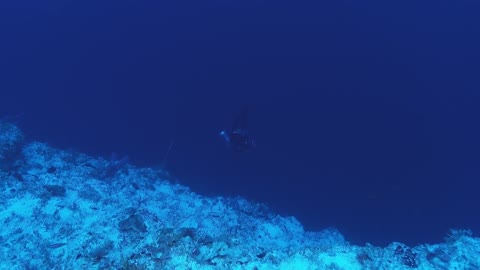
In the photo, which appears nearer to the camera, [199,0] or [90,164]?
[90,164]

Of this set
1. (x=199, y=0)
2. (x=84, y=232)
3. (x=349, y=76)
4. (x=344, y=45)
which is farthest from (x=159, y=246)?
(x=199, y=0)

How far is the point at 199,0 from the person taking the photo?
2364 centimetres

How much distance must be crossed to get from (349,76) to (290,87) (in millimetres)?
4010

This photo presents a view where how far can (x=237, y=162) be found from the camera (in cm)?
1675

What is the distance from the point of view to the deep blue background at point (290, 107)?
53.3 ft

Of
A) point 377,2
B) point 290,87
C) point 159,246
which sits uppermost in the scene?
point 377,2

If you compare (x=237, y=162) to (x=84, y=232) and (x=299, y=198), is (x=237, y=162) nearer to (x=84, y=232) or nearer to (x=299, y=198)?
(x=299, y=198)

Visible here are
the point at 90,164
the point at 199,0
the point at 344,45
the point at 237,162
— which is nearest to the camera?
the point at 90,164

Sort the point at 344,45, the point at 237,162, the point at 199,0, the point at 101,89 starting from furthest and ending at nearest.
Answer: the point at 199,0 < the point at 344,45 < the point at 101,89 < the point at 237,162

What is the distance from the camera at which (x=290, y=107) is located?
59.8 ft

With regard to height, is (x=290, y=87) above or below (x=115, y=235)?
above

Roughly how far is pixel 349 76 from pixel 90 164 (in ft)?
51.7

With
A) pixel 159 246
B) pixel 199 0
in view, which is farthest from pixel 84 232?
pixel 199 0

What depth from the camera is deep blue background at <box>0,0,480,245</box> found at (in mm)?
16234
